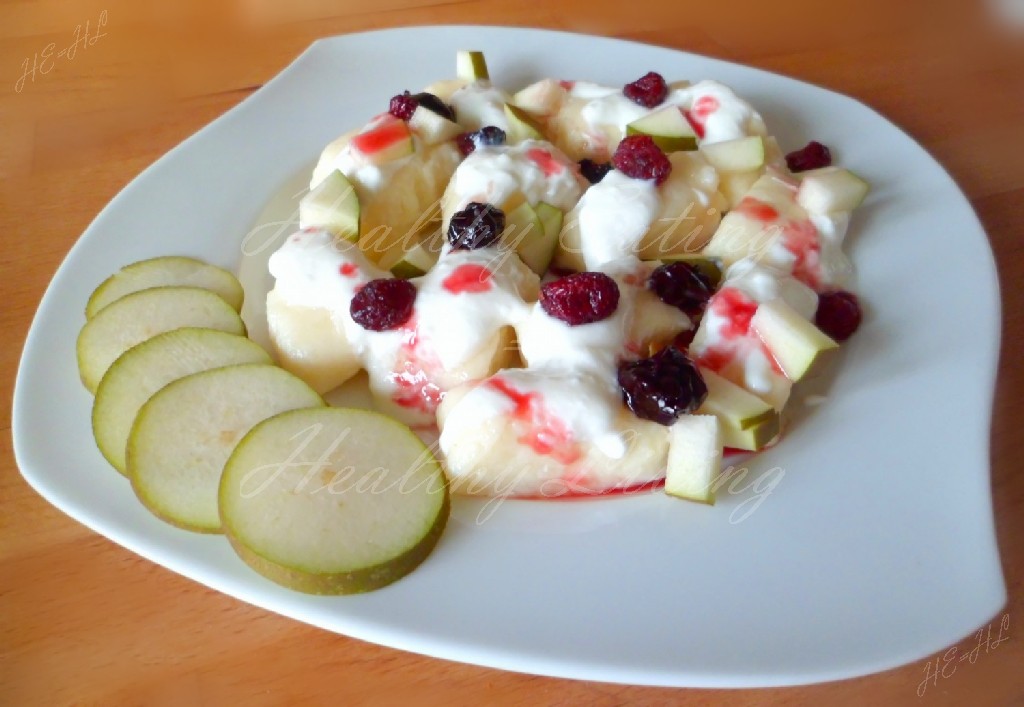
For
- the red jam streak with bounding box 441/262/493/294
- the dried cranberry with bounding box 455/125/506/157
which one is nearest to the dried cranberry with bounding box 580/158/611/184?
the dried cranberry with bounding box 455/125/506/157

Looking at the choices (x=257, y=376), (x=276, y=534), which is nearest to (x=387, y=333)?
(x=257, y=376)

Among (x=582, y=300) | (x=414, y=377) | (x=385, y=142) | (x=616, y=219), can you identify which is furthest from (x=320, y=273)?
(x=616, y=219)

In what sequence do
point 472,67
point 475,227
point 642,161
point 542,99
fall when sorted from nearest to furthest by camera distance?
point 475,227 < point 642,161 < point 542,99 < point 472,67

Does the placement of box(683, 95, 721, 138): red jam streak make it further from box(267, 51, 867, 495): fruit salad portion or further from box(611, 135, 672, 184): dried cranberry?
box(611, 135, 672, 184): dried cranberry

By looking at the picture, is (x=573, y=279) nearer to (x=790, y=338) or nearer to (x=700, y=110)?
(x=790, y=338)

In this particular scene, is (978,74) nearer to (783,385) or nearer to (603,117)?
(603,117)
